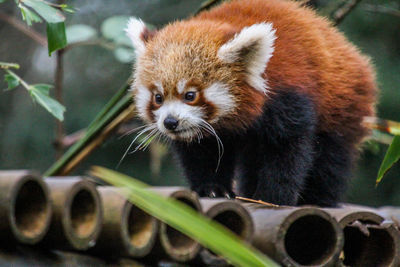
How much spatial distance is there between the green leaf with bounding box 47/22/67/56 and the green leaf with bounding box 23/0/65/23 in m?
0.07

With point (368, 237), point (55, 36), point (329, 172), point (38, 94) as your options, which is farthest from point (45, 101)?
point (329, 172)

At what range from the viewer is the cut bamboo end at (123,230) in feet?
6.63

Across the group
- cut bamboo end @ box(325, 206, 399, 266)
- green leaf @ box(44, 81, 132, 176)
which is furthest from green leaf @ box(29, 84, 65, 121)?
cut bamboo end @ box(325, 206, 399, 266)

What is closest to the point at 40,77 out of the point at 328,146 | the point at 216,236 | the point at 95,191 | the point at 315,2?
the point at 315,2

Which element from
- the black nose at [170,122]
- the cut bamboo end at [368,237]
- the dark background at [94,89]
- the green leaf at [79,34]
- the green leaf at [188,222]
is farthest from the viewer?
the dark background at [94,89]

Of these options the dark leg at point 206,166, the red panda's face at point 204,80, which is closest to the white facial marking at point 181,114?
the red panda's face at point 204,80

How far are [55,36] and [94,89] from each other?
5.81 m

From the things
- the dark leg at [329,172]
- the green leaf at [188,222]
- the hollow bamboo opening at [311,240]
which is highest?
the green leaf at [188,222]

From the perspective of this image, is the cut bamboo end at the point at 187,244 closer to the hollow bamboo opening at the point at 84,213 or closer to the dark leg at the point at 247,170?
the hollow bamboo opening at the point at 84,213

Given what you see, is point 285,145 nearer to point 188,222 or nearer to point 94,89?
point 188,222

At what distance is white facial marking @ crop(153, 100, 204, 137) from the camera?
2625mm

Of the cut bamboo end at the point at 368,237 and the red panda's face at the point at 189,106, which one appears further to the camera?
the red panda's face at the point at 189,106

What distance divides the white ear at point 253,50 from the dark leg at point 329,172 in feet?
1.58

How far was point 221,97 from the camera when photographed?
8.81 feet
